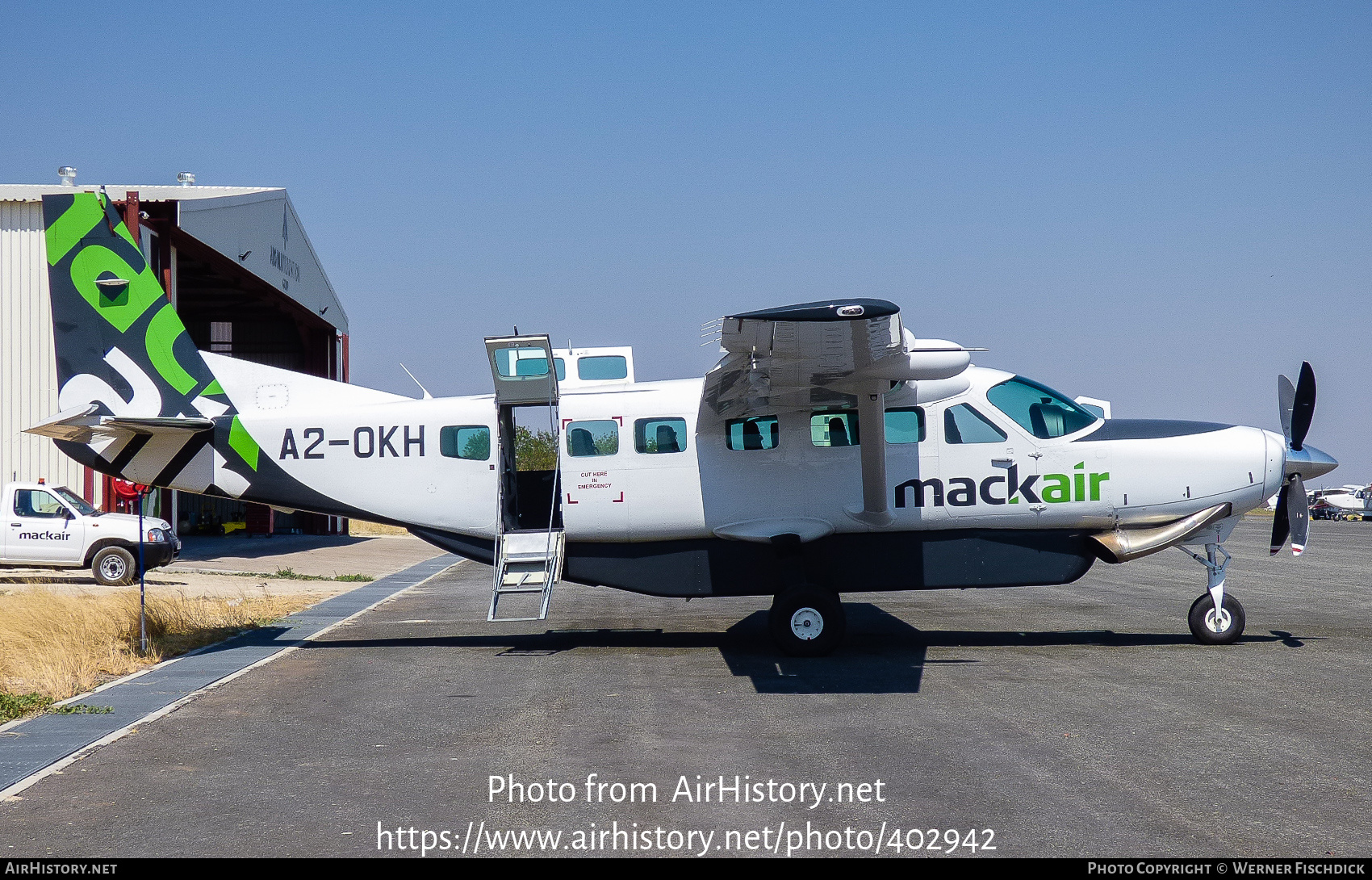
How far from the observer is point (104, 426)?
11.6m

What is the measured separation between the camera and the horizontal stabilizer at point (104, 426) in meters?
11.5

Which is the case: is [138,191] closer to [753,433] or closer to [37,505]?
[37,505]

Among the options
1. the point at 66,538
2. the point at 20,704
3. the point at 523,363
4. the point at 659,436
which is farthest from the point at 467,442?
the point at 66,538

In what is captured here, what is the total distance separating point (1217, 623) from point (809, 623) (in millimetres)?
4704

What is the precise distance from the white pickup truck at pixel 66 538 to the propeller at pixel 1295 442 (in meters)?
19.5

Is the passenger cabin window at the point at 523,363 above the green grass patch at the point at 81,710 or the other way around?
above

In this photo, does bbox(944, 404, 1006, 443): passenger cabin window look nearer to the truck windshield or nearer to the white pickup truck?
the white pickup truck

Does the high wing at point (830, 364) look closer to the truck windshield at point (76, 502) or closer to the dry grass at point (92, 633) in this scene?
the dry grass at point (92, 633)

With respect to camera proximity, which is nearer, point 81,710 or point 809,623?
point 81,710

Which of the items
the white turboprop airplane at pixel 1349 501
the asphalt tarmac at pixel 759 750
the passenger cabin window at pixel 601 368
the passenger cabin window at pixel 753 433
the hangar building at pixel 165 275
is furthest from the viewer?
the white turboprop airplane at pixel 1349 501

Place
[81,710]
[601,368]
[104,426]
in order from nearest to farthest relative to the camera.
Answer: [81,710]
[104,426]
[601,368]

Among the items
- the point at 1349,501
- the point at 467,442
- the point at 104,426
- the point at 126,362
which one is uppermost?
the point at 126,362

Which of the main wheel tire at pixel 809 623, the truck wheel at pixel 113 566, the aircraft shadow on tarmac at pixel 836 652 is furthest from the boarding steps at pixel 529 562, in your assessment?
the truck wheel at pixel 113 566

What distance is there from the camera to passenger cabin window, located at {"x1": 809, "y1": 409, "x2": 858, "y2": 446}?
1127 cm
